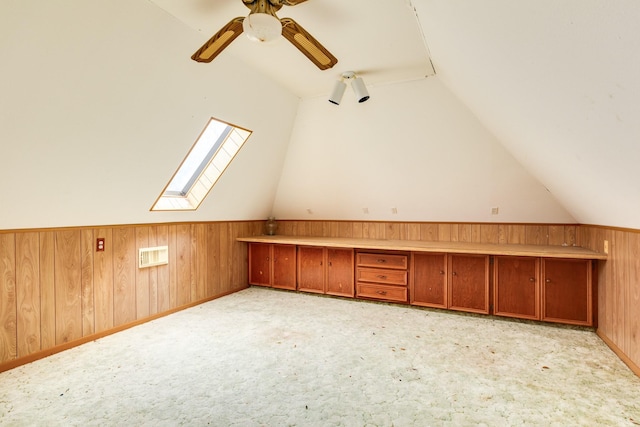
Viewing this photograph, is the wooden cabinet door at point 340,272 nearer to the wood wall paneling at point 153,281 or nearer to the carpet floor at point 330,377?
the carpet floor at point 330,377

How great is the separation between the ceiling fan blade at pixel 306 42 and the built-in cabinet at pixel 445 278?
2.55 m

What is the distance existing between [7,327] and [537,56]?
3.74 meters

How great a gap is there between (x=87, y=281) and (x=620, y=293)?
4.48 metres

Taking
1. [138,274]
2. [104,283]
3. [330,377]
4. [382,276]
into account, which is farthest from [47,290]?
[382,276]

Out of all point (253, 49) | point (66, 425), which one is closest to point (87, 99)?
point (253, 49)

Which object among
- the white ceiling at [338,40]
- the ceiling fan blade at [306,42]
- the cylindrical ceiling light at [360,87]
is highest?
the white ceiling at [338,40]

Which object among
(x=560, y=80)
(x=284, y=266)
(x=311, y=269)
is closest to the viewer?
(x=560, y=80)

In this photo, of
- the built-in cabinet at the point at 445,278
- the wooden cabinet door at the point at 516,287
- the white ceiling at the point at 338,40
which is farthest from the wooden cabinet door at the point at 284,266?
the wooden cabinet door at the point at 516,287

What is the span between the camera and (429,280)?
3.90m

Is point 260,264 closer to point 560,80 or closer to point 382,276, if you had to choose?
point 382,276

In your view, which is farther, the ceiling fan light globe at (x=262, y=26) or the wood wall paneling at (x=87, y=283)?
the wood wall paneling at (x=87, y=283)

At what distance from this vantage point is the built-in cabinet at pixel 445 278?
3.30 m

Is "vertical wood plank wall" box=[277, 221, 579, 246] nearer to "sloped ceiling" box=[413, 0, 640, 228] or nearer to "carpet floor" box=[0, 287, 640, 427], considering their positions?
"sloped ceiling" box=[413, 0, 640, 228]

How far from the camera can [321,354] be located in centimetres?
271
